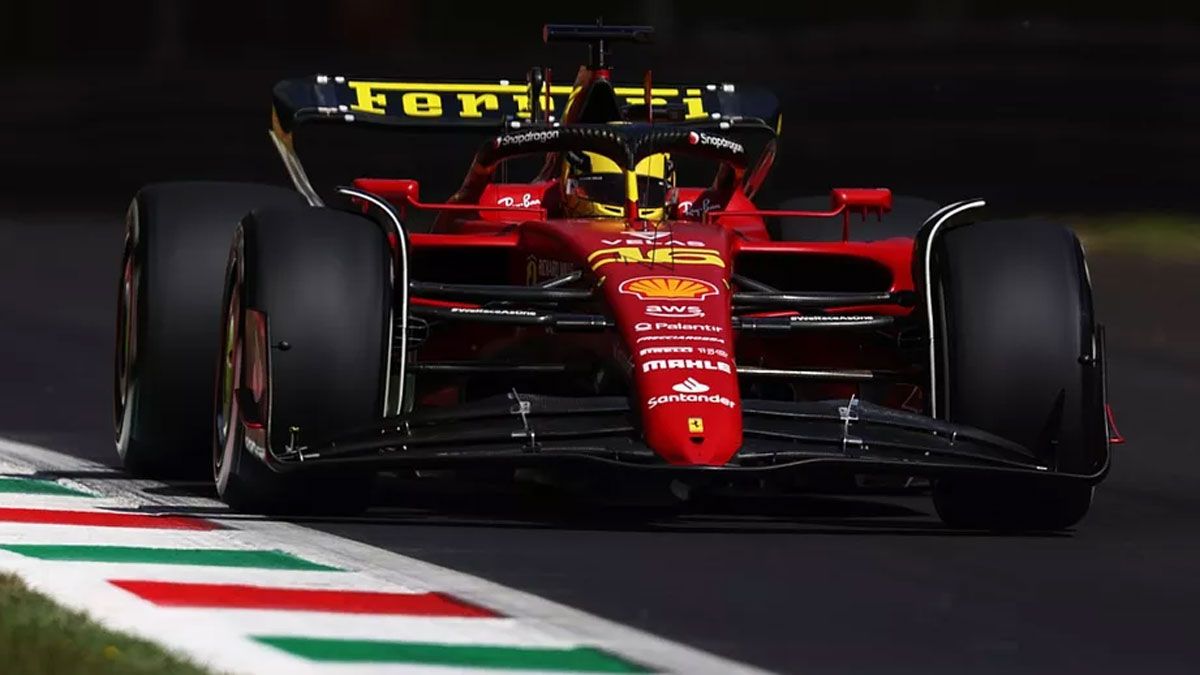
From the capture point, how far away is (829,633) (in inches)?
315

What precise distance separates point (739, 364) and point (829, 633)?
11.2ft

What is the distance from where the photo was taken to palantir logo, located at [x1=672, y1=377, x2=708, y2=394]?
9.78 m

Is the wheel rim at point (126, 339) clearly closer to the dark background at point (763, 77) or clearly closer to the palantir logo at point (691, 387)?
the palantir logo at point (691, 387)

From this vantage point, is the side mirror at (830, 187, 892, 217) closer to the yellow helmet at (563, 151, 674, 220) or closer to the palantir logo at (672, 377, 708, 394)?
the yellow helmet at (563, 151, 674, 220)

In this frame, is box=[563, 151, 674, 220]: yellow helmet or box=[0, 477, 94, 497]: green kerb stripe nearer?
box=[0, 477, 94, 497]: green kerb stripe

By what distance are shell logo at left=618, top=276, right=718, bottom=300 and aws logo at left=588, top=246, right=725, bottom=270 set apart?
0.47ft

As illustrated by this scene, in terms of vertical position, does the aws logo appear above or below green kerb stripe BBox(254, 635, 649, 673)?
above

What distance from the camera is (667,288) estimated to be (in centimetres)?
1029

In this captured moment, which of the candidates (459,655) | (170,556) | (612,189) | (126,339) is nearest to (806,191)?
(612,189)

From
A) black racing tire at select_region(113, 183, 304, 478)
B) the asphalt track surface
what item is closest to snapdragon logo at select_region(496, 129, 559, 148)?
black racing tire at select_region(113, 183, 304, 478)

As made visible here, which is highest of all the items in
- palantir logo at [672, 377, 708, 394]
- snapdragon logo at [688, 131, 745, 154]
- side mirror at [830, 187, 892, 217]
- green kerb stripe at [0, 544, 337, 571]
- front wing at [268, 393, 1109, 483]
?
snapdragon logo at [688, 131, 745, 154]

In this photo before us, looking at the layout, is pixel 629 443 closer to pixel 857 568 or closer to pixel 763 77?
pixel 857 568

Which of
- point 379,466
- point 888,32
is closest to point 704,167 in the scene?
point 888,32

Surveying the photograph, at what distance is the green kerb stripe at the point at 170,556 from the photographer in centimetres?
895
